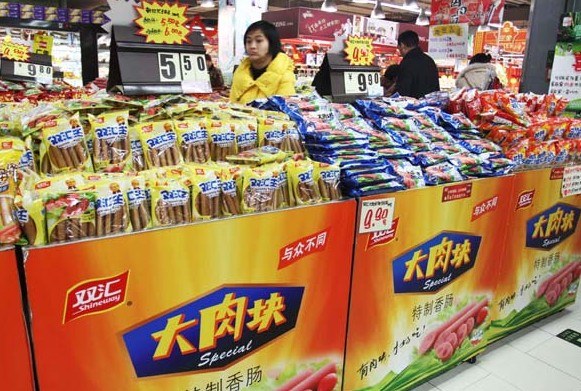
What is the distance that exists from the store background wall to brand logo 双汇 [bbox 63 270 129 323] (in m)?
4.35

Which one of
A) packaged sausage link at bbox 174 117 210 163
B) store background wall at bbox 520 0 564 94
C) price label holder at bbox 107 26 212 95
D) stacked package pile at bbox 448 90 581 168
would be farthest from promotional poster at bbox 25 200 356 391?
store background wall at bbox 520 0 564 94

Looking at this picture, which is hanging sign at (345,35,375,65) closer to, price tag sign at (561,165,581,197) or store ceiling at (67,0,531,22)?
price tag sign at (561,165,581,197)

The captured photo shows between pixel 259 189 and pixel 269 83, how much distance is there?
1.54m

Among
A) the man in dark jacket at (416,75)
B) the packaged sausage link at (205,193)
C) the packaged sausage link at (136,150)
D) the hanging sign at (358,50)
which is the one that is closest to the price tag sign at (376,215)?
the packaged sausage link at (205,193)

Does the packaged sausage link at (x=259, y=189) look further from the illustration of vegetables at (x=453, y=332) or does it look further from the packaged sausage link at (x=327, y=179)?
the illustration of vegetables at (x=453, y=332)

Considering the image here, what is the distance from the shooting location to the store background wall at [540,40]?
4.27 metres

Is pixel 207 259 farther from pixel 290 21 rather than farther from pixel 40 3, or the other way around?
pixel 290 21

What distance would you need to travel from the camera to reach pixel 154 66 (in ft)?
6.58

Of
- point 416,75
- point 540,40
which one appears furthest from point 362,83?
point 540,40

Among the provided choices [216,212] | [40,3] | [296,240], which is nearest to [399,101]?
[296,240]

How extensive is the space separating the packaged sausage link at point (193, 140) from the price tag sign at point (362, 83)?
49.2 inches

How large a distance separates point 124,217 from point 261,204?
44 cm

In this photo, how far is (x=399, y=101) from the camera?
2.59 meters

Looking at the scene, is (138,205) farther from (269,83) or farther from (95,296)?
(269,83)
